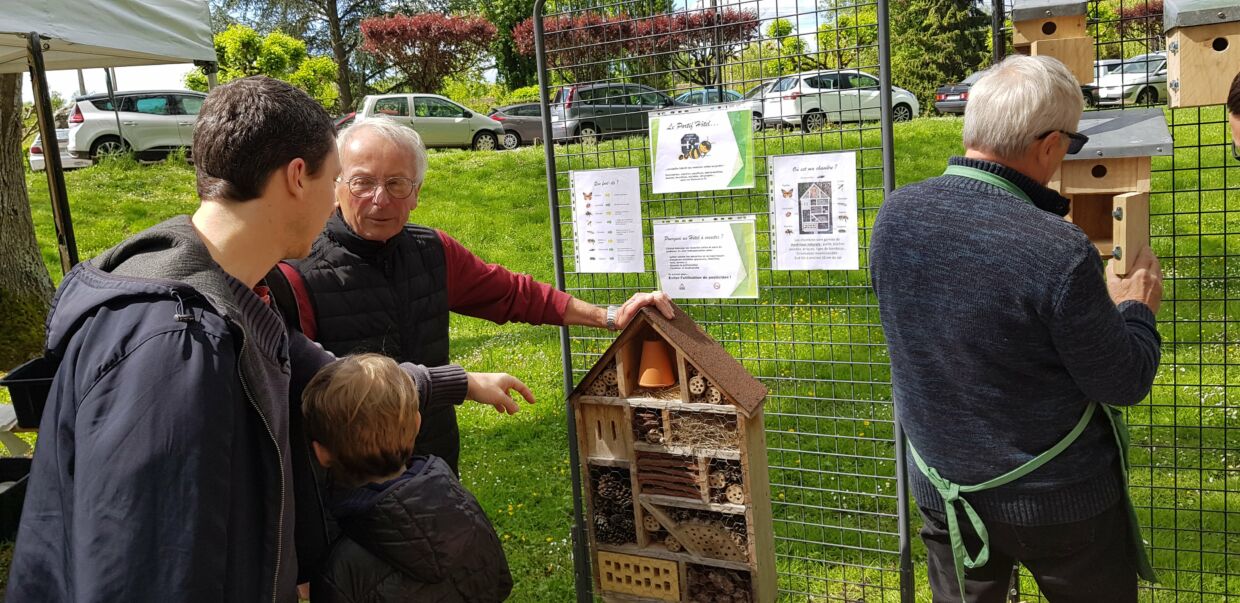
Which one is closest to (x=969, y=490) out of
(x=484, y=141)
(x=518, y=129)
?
(x=484, y=141)

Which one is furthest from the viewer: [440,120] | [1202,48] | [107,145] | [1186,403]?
[440,120]

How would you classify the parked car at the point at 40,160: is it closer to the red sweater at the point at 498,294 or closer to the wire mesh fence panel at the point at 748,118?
the wire mesh fence panel at the point at 748,118

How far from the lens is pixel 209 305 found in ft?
→ 4.55

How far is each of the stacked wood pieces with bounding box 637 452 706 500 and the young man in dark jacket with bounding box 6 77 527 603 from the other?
1.16 meters

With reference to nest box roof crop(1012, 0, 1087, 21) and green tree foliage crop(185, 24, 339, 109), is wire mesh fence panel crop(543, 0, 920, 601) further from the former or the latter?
green tree foliage crop(185, 24, 339, 109)

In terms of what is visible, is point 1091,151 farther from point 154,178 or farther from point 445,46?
point 445,46

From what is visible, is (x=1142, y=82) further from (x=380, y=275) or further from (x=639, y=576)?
(x=380, y=275)

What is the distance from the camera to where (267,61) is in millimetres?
21094

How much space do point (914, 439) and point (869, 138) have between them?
9.02 metres

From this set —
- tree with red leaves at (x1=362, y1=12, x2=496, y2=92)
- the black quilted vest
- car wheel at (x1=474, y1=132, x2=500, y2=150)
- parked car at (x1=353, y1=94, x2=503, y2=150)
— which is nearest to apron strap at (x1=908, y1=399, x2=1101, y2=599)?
the black quilted vest

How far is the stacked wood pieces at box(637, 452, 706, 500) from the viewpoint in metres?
2.56

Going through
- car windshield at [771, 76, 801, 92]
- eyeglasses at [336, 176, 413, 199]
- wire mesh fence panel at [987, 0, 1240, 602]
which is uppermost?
car windshield at [771, 76, 801, 92]

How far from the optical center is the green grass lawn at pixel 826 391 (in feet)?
10.7

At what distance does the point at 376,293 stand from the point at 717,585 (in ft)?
4.01
